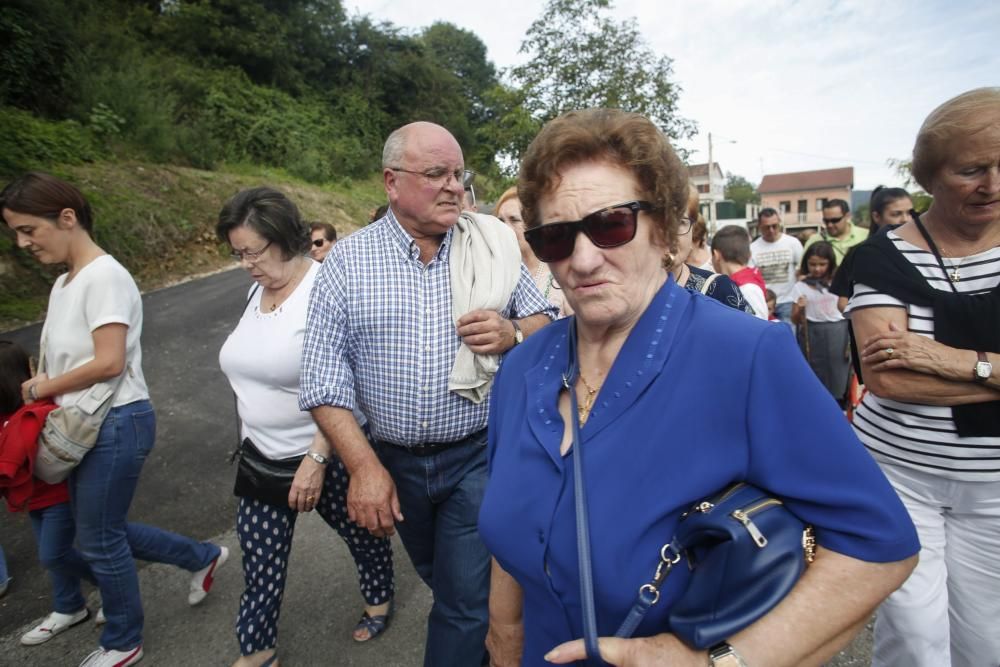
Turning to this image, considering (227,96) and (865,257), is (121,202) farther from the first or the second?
(227,96)

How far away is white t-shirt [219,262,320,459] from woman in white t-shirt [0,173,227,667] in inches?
21.0

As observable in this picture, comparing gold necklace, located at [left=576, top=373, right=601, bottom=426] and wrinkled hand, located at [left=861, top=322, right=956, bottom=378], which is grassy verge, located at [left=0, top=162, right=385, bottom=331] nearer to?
gold necklace, located at [left=576, top=373, right=601, bottom=426]

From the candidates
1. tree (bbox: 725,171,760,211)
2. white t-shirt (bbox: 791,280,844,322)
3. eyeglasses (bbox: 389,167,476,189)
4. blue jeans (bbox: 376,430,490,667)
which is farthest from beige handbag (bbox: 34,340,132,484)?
tree (bbox: 725,171,760,211)

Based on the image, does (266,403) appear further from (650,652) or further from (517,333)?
(650,652)

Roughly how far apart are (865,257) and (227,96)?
2719 cm

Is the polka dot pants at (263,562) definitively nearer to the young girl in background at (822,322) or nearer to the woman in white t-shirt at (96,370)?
the woman in white t-shirt at (96,370)

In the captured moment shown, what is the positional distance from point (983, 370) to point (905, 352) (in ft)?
0.69

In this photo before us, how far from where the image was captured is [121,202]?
455 inches

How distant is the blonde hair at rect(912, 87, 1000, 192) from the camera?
174 cm

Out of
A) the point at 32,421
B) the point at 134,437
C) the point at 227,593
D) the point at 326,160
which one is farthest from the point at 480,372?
the point at 326,160

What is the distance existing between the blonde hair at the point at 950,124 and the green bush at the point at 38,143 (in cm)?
1345

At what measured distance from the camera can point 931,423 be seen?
1922 millimetres

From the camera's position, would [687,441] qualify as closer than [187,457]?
Yes

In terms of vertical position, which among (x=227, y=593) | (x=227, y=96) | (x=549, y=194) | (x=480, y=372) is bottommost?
(x=227, y=593)
